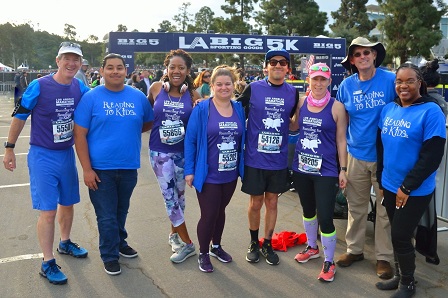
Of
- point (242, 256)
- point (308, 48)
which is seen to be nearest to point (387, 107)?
point (242, 256)

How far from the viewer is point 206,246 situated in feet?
12.4

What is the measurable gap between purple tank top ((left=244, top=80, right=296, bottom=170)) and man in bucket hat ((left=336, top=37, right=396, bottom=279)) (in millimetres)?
562

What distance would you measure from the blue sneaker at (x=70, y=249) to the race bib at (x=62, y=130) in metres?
1.12

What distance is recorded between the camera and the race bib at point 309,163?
3.58m

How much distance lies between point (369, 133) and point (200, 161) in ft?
4.95

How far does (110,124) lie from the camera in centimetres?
349

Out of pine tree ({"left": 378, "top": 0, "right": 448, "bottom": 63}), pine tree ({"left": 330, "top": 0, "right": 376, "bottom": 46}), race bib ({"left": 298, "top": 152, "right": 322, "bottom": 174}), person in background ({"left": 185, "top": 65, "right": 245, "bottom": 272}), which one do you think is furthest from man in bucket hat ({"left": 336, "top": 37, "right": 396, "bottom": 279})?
pine tree ({"left": 330, "top": 0, "right": 376, "bottom": 46})

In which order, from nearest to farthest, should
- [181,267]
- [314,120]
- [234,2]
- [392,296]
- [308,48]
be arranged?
1. [392,296]
2. [314,120]
3. [181,267]
4. [308,48]
5. [234,2]

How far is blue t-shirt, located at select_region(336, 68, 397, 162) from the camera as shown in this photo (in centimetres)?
355

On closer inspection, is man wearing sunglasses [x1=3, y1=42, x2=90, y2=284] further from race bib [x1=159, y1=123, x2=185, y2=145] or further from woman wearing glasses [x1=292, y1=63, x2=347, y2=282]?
woman wearing glasses [x1=292, y1=63, x2=347, y2=282]

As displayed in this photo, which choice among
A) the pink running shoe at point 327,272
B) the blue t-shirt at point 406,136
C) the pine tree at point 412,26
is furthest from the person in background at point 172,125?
the pine tree at point 412,26

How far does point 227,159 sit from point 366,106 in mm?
1300

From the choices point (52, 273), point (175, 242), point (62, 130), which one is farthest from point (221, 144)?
point (52, 273)

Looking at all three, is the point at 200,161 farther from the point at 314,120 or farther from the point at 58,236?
the point at 58,236
